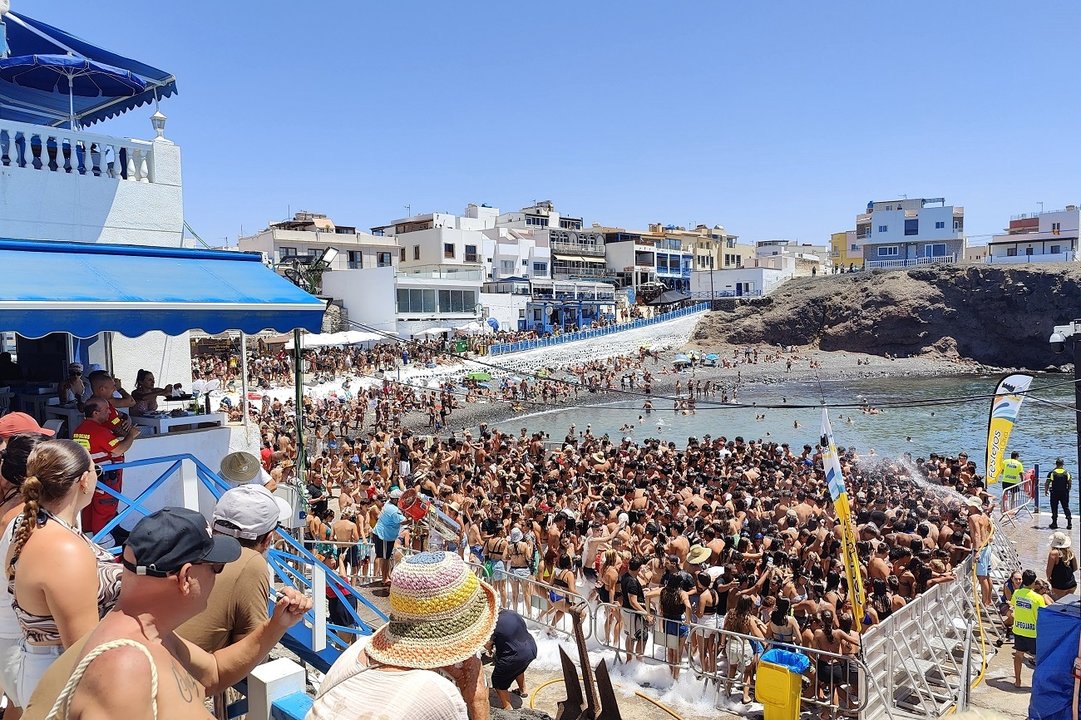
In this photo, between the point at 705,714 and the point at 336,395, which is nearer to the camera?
the point at 705,714

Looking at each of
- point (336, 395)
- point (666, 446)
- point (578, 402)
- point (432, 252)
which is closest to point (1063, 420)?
point (578, 402)

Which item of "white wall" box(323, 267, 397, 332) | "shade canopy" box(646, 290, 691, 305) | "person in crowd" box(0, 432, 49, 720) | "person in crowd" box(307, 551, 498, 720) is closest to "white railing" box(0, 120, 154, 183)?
"person in crowd" box(0, 432, 49, 720)

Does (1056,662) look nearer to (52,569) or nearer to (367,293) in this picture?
(52,569)

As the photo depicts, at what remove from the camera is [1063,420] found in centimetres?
3819

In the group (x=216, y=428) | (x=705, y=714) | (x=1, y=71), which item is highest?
(x=1, y=71)

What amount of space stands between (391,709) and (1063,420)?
44.9 m

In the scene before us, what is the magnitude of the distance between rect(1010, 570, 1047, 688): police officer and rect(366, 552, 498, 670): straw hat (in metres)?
7.54

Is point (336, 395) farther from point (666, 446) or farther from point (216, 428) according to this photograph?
point (216, 428)

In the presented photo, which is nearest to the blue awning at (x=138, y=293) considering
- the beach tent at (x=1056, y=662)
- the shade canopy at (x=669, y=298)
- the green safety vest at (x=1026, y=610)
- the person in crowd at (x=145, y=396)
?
the person in crowd at (x=145, y=396)

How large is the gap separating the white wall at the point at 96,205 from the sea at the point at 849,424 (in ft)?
72.5

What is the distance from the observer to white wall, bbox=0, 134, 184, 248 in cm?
835

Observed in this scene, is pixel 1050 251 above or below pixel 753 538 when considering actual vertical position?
above

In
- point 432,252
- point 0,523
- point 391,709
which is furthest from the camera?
point 432,252

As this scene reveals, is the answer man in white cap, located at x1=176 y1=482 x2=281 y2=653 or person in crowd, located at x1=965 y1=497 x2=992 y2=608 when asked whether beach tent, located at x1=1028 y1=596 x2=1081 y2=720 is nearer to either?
person in crowd, located at x1=965 y1=497 x2=992 y2=608
